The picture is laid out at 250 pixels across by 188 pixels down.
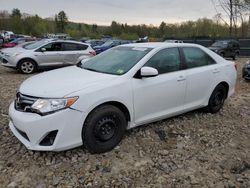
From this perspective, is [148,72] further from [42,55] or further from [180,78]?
[42,55]

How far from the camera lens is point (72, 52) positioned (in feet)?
37.8

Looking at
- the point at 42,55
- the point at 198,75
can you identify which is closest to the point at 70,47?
the point at 42,55

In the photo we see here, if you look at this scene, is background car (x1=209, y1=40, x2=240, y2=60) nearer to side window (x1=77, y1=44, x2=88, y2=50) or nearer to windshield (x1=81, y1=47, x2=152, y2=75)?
side window (x1=77, y1=44, x2=88, y2=50)

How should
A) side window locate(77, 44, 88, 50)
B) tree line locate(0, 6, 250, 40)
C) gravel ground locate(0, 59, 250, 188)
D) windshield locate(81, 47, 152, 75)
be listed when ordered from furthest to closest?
tree line locate(0, 6, 250, 40)
side window locate(77, 44, 88, 50)
windshield locate(81, 47, 152, 75)
gravel ground locate(0, 59, 250, 188)

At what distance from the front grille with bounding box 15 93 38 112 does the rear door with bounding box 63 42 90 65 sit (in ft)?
25.9

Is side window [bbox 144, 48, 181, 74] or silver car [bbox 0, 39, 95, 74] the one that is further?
silver car [bbox 0, 39, 95, 74]

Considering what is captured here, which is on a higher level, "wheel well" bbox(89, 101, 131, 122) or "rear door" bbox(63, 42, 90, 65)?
"rear door" bbox(63, 42, 90, 65)

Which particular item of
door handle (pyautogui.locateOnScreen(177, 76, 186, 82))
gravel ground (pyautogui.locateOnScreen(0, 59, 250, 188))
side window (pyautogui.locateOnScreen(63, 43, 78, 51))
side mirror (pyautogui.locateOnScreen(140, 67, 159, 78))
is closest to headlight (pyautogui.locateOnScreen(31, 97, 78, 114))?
gravel ground (pyautogui.locateOnScreen(0, 59, 250, 188))

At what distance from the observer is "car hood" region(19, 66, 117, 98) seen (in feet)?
11.2

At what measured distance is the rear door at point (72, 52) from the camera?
11.4m

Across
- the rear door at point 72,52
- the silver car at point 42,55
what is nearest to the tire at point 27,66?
the silver car at point 42,55

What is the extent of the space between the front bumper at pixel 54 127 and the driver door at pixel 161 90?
0.98 meters

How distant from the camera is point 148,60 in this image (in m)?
4.20

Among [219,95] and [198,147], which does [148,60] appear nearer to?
[198,147]
